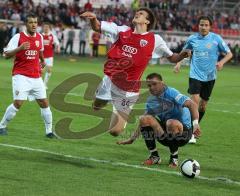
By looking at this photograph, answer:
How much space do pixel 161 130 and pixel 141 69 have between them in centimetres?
140

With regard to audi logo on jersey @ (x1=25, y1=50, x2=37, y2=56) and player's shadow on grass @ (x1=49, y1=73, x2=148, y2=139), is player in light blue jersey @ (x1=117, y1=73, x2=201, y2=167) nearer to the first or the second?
player's shadow on grass @ (x1=49, y1=73, x2=148, y2=139)

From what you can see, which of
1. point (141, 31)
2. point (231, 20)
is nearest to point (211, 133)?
point (141, 31)

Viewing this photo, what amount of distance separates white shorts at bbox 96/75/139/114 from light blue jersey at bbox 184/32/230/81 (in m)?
2.74

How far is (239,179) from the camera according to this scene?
364 inches

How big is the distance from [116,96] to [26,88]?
2.03 metres

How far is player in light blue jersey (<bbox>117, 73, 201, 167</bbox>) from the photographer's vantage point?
386 inches

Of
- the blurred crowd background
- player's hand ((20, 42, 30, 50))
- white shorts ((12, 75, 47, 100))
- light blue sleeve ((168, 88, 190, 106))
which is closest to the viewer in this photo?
light blue sleeve ((168, 88, 190, 106))

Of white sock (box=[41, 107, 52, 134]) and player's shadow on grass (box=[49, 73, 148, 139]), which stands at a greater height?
white sock (box=[41, 107, 52, 134])

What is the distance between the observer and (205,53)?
538 inches

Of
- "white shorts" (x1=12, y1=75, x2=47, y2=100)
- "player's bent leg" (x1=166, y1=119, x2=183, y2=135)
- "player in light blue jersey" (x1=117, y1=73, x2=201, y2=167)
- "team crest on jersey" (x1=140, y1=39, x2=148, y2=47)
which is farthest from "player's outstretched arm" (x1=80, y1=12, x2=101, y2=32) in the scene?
"white shorts" (x1=12, y1=75, x2=47, y2=100)

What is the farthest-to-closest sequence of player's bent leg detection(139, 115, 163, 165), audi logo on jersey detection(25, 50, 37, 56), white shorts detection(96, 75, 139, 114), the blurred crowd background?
the blurred crowd background → audi logo on jersey detection(25, 50, 37, 56) → white shorts detection(96, 75, 139, 114) → player's bent leg detection(139, 115, 163, 165)

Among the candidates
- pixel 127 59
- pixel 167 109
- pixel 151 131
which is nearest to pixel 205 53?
pixel 127 59

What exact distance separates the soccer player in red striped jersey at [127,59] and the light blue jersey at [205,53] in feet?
8.42

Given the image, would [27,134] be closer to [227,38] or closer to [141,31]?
[141,31]
